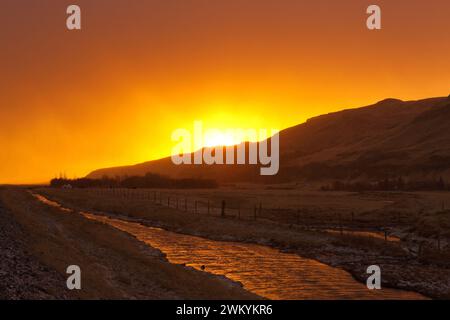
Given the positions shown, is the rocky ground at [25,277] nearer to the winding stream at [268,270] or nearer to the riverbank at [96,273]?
the riverbank at [96,273]

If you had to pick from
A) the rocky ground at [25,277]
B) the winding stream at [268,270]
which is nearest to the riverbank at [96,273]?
→ the rocky ground at [25,277]

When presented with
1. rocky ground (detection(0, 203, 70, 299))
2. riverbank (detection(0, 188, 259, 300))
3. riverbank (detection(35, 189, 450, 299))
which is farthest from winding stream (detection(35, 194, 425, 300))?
rocky ground (detection(0, 203, 70, 299))

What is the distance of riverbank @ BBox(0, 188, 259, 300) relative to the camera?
77.8 ft

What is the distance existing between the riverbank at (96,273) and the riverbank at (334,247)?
456 inches

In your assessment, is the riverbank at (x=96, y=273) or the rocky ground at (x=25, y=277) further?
the riverbank at (x=96, y=273)

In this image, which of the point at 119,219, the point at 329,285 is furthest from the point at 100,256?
the point at 119,219

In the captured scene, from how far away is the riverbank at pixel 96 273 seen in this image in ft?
77.8

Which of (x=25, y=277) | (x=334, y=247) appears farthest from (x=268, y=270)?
(x=25, y=277)

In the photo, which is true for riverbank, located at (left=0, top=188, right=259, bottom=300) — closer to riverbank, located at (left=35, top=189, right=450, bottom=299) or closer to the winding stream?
the winding stream

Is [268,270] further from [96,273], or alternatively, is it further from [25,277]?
[25,277]

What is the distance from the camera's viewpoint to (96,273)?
30578mm

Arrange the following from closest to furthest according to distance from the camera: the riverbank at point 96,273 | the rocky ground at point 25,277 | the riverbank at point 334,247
A: the rocky ground at point 25,277 → the riverbank at point 96,273 → the riverbank at point 334,247
